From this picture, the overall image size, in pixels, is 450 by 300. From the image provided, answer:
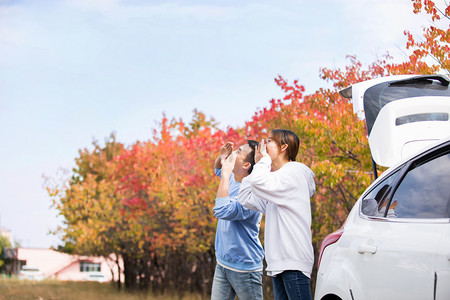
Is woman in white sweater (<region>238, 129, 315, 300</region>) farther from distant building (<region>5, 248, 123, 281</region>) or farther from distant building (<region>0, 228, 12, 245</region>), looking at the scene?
distant building (<region>0, 228, 12, 245</region>)

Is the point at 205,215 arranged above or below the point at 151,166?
below

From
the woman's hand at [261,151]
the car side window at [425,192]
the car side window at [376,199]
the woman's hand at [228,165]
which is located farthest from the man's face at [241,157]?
the car side window at [425,192]

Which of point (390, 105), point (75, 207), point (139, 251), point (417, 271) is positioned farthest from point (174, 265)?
point (417, 271)

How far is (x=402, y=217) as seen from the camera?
10.5 feet

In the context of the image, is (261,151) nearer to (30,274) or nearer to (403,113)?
(403,113)

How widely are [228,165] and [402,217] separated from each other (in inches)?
83.9

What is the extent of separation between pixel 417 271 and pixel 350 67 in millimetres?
10999

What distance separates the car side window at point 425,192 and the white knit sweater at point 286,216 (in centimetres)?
98

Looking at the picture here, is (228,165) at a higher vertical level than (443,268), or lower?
higher

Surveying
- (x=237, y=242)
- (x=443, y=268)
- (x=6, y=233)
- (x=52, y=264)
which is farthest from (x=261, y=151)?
(x=6, y=233)

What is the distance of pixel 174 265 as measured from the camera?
82.9ft

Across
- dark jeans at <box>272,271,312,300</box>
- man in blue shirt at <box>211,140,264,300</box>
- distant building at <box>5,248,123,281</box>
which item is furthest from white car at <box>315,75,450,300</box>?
distant building at <box>5,248,123,281</box>

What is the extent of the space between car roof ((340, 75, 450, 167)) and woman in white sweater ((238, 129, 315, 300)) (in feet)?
2.26

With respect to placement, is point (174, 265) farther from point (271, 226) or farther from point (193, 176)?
point (271, 226)
